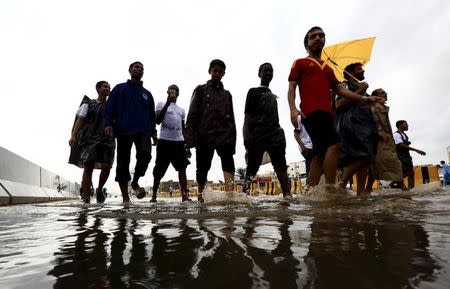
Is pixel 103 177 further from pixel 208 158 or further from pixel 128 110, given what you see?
pixel 208 158

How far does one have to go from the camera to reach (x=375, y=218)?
1817 millimetres

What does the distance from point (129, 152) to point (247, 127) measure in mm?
1706

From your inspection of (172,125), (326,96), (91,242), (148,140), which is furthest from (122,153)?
(91,242)

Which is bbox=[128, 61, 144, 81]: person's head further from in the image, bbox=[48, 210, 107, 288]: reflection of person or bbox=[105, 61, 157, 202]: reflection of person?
bbox=[48, 210, 107, 288]: reflection of person

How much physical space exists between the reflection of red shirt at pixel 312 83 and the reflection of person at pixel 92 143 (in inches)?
117

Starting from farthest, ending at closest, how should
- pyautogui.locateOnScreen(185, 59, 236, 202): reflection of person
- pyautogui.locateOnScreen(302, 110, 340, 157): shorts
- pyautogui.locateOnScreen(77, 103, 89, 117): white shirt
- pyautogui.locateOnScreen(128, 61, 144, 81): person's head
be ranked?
pyautogui.locateOnScreen(77, 103, 89, 117): white shirt < pyautogui.locateOnScreen(128, 61, 144, 81): person's head < pyautogui.locateOnScreen(185, 59, 236, 202): reflection of person < pyautogui.locateOnScreen(302, 110, 340, 157): shorts

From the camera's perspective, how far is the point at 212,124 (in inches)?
182

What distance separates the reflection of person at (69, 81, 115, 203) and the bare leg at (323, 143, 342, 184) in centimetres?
325

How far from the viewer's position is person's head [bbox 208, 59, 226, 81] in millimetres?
4719

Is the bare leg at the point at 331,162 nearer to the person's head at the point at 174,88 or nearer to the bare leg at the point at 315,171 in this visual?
the bare leg at the point at 315,171

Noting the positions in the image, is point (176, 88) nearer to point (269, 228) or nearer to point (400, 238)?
point (269, 228)

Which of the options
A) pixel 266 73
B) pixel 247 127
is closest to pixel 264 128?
pixel 247 127

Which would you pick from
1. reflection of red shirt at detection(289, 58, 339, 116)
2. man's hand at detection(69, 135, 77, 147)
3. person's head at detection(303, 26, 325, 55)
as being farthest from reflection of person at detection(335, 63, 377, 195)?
man's hand at detection(69, 135, 77, 147)

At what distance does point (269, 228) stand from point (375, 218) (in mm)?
630
